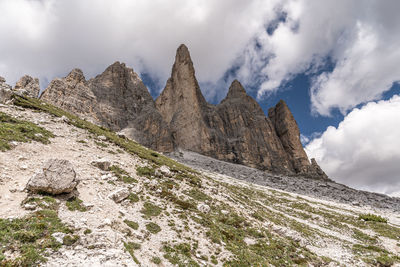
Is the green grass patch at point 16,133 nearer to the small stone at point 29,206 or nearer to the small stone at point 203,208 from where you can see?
the small stone at point 29,206

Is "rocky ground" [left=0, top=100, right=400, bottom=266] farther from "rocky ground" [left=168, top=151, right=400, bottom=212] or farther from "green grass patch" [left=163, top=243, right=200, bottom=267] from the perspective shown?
"rocky ground" [left=168, top=151, right=400, bottom=212]

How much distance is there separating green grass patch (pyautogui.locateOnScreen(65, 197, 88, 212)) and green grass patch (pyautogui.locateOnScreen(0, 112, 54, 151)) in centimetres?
737

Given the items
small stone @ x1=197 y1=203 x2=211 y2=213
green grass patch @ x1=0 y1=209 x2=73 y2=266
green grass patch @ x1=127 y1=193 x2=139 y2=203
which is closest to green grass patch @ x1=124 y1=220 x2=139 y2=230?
green grass patch @ x1=127 y1=193 x2=139 y2=203

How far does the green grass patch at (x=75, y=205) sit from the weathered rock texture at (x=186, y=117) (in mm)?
73954

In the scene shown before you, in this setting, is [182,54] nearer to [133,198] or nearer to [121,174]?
[121,174]

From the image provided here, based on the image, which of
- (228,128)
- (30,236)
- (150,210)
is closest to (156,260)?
(150,210)

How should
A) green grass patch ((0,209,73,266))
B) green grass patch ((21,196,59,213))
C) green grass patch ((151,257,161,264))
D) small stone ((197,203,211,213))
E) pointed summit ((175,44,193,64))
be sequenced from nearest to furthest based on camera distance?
green grass patch ((0,209,73,266))
green grass patch ((151,257,161,264))
green grass patch ((21,196,59,213))
small stone ((197,203,211,213))
pointed summit ((175,44,193,64))

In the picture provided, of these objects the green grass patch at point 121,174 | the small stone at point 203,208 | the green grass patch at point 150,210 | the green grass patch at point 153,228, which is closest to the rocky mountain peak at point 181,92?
the green grass patch at point 121,174

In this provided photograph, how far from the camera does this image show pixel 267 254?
14523 mm

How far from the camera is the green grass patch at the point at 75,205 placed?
11.7 metres

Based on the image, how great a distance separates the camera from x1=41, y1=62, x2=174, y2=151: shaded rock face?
2960 inches

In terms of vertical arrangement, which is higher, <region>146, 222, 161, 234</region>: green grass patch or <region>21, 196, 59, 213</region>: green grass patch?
<region>21, 196, 59, 213</region>: green grass patch

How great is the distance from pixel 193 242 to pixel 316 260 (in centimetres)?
1092

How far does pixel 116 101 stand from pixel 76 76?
73.9 feet
